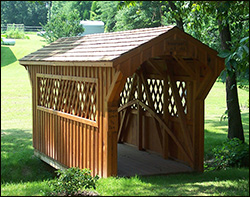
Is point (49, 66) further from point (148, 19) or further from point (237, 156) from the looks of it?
point (148, 19)

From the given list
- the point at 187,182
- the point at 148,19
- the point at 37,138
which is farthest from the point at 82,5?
the point at 187,182

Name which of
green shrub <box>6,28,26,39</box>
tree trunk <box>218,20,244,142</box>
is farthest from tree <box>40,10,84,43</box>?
tree trunk <box>218,20,244,142</box>

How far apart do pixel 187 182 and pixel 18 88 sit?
2527 cm

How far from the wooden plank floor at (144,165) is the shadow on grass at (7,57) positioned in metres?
33.6

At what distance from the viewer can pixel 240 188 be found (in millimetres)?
6555

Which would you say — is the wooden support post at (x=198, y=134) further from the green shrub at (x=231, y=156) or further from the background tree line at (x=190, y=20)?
the green shrub at (x=231, y=156)

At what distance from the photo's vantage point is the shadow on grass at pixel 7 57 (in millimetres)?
42466

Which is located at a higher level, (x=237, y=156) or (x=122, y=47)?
(x=122, y=47)

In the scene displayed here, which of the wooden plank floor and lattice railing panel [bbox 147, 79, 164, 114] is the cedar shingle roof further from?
the wooden plank floor

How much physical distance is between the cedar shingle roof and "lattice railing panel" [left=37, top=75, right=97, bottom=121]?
512mm

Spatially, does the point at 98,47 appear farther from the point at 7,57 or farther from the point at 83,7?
the point at 83,7

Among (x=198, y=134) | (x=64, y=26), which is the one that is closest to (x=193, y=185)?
(x=198, y=134)

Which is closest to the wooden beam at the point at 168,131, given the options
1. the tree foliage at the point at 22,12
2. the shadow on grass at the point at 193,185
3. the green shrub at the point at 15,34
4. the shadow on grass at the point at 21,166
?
the shadow on grass at the point at 193,185

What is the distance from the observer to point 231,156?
10000 mm
